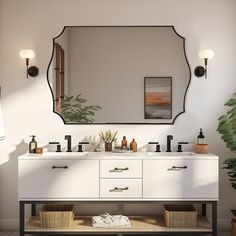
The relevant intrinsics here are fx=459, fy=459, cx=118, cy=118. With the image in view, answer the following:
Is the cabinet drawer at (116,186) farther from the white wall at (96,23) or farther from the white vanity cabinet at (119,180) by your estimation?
the white wall at (96,23)

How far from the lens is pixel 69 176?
4.04 m

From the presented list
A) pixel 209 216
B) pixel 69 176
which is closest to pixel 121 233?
pixel 69 176

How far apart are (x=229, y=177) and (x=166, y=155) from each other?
2.68ft

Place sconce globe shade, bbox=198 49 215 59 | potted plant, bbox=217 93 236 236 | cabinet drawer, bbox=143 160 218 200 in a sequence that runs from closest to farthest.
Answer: cabinet drawer, bbox=143 160 218 200, potted plant, bbox=217 93 236 236, sconce globe shade, bbox=198 49 215 59

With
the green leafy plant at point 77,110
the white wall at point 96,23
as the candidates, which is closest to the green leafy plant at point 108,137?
the white wall at point 96,23

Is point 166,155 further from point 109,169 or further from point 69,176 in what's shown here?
point 69,176

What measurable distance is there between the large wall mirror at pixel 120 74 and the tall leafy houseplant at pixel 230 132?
0.43 m

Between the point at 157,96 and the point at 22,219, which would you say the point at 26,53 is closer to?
the point at 157,96

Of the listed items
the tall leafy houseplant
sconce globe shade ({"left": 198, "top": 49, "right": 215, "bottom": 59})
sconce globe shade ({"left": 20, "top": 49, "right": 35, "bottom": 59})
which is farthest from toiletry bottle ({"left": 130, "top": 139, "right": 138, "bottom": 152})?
sconce globe shade ({"left": 20, "top": 49, "right": 35, "bottom": 59})

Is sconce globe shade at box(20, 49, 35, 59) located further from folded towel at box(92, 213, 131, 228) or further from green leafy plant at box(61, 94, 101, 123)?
folded towel at box(92, 213, 131, 228)

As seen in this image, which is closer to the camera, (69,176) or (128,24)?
(69,176)

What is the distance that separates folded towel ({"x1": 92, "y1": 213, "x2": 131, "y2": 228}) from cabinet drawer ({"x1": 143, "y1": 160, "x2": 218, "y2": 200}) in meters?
0.44

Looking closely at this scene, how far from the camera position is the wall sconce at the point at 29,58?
4394 millimetres

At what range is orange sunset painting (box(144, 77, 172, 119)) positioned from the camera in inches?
177
